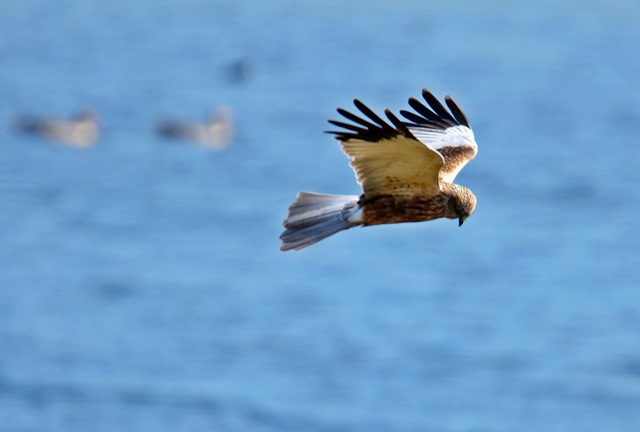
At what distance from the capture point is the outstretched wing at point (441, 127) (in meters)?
7.15

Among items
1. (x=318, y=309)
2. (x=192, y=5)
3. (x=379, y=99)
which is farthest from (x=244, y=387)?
(x=192, y=5)

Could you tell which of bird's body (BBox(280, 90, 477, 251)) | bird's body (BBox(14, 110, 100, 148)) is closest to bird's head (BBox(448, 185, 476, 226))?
bird's body (BBox(280, 90, 477, 251))

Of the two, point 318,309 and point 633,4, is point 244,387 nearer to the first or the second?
point 318,309

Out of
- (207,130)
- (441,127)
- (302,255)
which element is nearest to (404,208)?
(441,127)

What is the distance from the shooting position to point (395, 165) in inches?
238

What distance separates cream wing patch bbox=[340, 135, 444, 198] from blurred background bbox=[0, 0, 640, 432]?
1173 cm

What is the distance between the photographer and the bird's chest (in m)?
6.23

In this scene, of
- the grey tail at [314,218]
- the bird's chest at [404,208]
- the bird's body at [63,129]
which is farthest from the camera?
the bird's body at [63,129]

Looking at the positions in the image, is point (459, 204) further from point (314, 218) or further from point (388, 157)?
point (314, 218)

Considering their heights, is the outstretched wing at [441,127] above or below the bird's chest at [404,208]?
above

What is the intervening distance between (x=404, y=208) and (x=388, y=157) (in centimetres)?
37

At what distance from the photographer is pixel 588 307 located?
21.4 m

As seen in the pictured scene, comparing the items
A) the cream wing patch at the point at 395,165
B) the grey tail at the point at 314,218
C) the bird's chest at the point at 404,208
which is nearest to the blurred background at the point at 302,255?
the grey tail at the point at 314,218

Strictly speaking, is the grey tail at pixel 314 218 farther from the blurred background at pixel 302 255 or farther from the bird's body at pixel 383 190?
the blurred background at pixel 302 255
